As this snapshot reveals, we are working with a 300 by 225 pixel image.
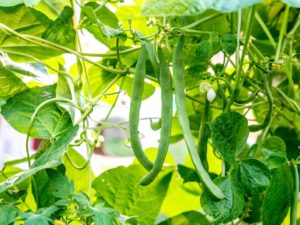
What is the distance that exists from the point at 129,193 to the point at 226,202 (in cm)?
25

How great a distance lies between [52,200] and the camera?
2.18ft

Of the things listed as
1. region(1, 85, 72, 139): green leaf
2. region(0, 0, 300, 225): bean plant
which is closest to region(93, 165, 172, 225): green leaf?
region(0, 0, 300, 225): bean plant

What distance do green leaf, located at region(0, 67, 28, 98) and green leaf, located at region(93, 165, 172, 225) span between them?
6.1 inches

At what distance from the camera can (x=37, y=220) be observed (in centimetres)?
51

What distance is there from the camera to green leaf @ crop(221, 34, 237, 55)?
0.65 metres

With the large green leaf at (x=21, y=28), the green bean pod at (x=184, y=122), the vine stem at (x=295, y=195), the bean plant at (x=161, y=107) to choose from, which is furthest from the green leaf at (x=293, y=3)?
the large green leaf at (x=21, y=28)

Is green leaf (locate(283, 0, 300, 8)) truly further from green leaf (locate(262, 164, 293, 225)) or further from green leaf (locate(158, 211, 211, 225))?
green leaf (locate(158, 211, 211, 225))

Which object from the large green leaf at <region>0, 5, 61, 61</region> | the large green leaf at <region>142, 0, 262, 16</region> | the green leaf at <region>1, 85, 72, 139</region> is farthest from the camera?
the large green leaf at <region>0, 5, 61, 61</region>

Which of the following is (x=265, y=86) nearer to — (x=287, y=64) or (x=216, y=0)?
(x=287, y=64)

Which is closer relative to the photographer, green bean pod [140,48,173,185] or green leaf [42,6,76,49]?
green bean pod [140,48,173,185]

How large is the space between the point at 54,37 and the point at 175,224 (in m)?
0.29

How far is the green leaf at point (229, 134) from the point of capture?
2.02 feet

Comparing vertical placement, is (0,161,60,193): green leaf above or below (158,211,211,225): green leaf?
above

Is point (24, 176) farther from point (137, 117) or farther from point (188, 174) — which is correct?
point (188, 174)
